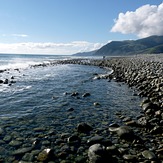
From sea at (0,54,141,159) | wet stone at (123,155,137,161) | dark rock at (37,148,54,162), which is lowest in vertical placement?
sea at (0,54,141,159)

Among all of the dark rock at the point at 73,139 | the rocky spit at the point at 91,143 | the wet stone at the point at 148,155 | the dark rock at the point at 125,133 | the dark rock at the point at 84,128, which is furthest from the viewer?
the dark rock at the point at 84,128

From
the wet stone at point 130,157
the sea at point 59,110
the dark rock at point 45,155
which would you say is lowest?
the sea at point 59,110

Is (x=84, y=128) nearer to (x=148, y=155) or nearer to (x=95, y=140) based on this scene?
(x=95, y=140)

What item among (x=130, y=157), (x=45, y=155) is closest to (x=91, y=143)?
(x=130, y=157)

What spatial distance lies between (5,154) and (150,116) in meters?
9.66

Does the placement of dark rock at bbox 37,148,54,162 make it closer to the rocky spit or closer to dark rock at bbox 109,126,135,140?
the rocky spit

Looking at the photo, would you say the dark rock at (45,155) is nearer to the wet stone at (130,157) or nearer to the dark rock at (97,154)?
the dark rock at (97,154)

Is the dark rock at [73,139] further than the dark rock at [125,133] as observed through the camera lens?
No

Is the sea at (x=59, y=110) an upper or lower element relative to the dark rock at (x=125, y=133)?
lower

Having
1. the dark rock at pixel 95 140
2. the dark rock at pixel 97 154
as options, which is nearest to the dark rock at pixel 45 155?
the dark rock at pixel 97 154

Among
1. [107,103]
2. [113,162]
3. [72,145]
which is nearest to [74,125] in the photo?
[72,145]

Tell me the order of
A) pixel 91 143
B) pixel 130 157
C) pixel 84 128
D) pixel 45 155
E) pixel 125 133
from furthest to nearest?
pixel 84 128 < pixel 125 133 < pixel 91 143 < pixel 45 155 < pixel 130 157

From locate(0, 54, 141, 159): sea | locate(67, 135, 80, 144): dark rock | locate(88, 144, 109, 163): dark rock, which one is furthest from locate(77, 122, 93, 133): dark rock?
locate(88, 144, 109, 163): dark rock

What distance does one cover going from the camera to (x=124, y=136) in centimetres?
1106
